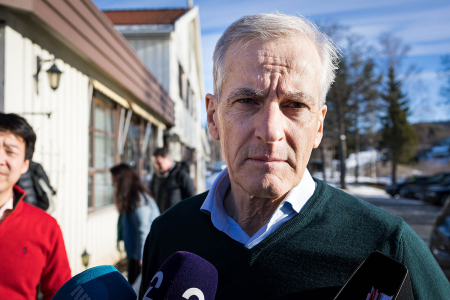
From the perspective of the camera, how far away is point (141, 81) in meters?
6.96

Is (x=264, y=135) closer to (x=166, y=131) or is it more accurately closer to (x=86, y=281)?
(x=86, y=281)

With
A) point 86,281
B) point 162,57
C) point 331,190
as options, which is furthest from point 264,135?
point 162,57

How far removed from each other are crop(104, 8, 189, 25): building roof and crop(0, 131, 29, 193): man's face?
12378mm

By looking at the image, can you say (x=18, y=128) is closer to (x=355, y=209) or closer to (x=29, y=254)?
(x=29, y=254)

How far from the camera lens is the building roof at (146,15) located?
13.5 meters

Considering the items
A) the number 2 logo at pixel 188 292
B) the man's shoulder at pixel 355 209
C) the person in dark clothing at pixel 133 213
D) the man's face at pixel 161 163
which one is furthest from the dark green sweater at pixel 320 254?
the man's face at pixel 161 163

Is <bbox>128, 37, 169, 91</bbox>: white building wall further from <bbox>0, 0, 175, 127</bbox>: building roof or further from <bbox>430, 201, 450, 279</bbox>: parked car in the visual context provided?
<bbox>430, 201, 450, 279</bbox>: parked car

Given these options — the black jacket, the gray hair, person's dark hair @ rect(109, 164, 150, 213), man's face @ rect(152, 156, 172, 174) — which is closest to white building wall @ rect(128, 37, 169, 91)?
man's face @ rect(152, 156, 172, 174)

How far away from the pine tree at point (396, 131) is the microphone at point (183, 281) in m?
40.5

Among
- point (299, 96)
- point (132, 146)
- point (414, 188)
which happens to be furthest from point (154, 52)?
point (414, 188)

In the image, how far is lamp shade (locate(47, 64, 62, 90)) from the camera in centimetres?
383

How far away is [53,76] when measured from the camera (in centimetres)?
386

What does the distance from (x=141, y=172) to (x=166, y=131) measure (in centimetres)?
281

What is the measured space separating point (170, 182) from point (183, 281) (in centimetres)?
451
